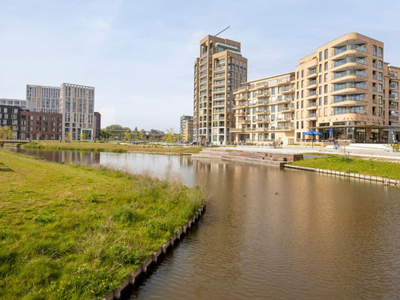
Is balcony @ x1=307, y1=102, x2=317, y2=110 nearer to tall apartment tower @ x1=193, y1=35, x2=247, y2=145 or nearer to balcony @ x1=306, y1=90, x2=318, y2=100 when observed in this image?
balcony @ x1=306, y1=90, x2=318, y2=100

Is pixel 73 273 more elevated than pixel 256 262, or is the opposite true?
pixel 73 273

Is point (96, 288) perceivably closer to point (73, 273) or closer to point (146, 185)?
point (73, 273)

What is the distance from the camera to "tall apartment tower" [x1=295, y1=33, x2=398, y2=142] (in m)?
60.0

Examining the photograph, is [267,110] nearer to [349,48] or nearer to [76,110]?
[349,48]

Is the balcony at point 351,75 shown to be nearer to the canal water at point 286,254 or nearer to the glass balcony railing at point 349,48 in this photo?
the glass balcony railing at point 349,48

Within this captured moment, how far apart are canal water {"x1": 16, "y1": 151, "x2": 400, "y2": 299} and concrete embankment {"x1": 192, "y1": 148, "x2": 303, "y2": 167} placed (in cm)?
2635

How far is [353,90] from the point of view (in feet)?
195

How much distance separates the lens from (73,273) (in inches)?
305

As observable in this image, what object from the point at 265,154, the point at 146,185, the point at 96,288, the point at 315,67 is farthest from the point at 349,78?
the point at 96,288

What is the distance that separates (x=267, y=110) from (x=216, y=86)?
26.5 metres

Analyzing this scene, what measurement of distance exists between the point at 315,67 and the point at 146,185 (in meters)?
64.8

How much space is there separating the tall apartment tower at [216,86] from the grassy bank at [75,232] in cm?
8188

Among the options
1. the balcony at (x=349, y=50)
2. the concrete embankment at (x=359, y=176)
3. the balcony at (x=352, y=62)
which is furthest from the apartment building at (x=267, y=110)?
the concrete embankment at (x=359, y=176)

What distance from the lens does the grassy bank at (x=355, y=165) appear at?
31.5 metres
